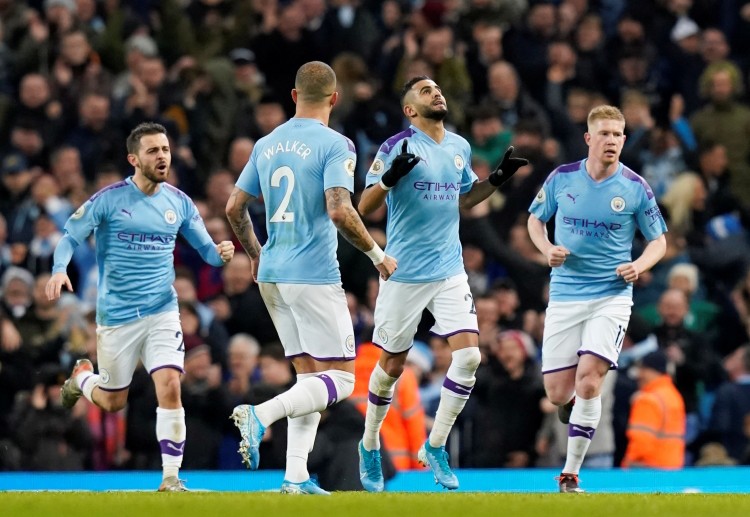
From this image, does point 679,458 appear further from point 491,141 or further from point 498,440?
point 491,141

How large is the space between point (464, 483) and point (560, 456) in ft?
5.53

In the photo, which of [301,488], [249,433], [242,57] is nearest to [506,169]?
[301,488]

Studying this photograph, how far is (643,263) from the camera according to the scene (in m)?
13.7

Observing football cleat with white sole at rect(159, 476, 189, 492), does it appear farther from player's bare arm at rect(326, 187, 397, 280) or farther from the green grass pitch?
player's bare arm at rect(326, 187, 397, 280)

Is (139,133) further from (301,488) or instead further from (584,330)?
(584,330)

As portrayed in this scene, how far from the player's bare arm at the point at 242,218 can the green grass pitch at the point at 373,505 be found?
6.24ft

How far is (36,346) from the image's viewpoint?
1842 cm

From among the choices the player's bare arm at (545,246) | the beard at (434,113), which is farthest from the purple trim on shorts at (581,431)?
the beard at (434,113)

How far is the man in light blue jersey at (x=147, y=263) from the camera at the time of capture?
1398cm

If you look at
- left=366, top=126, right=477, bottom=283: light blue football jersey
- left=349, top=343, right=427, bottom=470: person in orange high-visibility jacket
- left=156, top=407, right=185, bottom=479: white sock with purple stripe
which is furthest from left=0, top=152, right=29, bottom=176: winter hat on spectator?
left=366, top=126, right=477, bottom=283: light blue football jersey

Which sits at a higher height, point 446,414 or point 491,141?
point 491,141

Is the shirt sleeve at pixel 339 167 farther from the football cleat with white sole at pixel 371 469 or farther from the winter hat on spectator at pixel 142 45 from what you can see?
the winter hat on spectator at pixel 142 45

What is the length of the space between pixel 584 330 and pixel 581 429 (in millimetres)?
786

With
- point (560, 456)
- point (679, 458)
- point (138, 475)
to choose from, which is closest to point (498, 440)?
point (560, 456)
